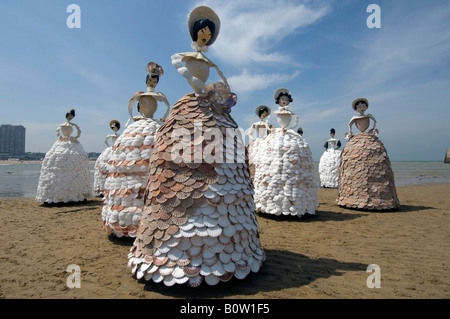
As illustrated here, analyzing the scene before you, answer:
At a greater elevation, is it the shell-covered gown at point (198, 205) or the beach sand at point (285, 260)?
the shell-covered gown at point (198, 205)

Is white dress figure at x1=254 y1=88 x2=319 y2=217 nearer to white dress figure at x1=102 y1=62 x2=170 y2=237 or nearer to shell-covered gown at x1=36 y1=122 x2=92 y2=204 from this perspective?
white dress figure at x1=102 y1=62 x2=170 y2=237

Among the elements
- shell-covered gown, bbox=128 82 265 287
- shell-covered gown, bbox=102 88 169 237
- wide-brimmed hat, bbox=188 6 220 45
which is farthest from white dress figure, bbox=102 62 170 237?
wide-brimmed hat, bbox=188 6 220 45

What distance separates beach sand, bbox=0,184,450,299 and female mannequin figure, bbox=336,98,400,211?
73 cm

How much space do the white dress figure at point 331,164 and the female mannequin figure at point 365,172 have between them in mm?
7117

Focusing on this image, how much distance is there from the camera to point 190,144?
11.3 ft

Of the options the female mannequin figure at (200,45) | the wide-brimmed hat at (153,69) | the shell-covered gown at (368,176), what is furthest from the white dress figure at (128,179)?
the shell-covered gown at (368,176)

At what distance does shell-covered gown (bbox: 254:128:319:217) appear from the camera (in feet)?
24.0

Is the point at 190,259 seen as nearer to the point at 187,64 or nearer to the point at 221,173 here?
the point at 221,173

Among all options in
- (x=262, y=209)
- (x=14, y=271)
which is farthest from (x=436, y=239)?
(x=14, y=271)

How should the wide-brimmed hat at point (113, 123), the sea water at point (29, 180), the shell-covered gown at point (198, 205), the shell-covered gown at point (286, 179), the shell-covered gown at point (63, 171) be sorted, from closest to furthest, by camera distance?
the shell-covered gown at point (198, 205)
the shell-covered gown at point (286, 179)
the shell-covered gown at point (63, 171)
the wide-brimmed hat at point (113, 123)
the sea water at point (29, 180)

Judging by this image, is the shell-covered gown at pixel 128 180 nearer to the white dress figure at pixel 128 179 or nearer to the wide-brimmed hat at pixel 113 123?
the white dress figure at pixel 128 179

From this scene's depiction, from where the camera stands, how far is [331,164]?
16.6 metres

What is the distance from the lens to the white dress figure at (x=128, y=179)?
5.03 m

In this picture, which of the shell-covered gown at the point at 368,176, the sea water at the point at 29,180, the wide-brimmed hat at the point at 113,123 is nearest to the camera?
the shell-covered gown at the point at 368,176
